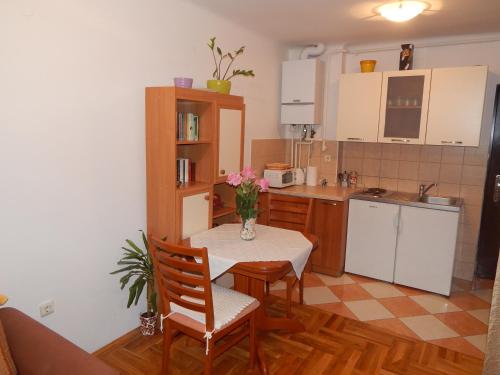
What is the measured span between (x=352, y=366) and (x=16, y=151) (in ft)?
7.68

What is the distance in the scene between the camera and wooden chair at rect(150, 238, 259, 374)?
183 cm

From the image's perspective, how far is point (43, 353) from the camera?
1460mm

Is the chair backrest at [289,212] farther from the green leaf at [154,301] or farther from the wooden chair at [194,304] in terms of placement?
the green leaf at [154,301]

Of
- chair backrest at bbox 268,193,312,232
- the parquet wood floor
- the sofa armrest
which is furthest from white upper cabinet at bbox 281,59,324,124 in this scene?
the sofa armrest

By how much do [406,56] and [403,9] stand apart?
1172 mm

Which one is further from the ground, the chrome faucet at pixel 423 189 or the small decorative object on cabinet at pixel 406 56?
the small decorative object on cabinet at pixel 406 56

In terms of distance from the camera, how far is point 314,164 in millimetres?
4312

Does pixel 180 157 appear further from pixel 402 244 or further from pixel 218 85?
pixel 402 244

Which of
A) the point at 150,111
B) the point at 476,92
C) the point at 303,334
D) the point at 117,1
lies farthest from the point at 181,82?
the point at 476,92

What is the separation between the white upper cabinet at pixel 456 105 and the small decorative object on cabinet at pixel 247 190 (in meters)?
1.98

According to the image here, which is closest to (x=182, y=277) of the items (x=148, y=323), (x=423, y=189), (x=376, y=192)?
(x=148, y=323)

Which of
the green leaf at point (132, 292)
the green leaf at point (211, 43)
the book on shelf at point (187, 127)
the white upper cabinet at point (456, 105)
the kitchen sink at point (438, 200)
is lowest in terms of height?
the green leaf at point (132, 292)

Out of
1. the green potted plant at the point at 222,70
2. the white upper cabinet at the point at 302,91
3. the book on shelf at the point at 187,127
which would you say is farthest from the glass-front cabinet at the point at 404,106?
the book on shelf at the point at 187,127

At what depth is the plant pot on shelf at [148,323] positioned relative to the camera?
258 cm
